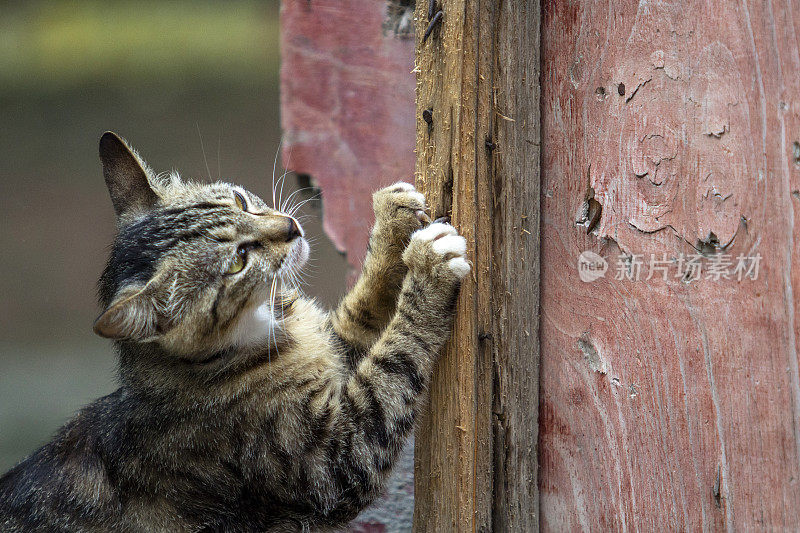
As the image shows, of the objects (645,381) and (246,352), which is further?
(246,352)

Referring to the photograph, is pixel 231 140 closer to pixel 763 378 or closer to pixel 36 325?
pixel 36 325

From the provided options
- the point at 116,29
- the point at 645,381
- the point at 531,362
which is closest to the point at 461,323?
the point at 531,362

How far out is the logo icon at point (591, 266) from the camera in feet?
5.27

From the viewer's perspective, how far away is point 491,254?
1689 mm

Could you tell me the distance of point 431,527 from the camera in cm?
177

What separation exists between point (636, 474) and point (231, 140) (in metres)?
4.19

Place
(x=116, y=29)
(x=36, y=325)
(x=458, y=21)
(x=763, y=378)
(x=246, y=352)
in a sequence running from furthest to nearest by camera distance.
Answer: (x=36, y=325)
(x=116, y=29)
(x=246, y=352)
(x=458, y=21)
(x=763, y=378)

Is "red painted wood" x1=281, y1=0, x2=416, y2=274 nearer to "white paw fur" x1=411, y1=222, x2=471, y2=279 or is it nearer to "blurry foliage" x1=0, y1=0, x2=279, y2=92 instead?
"blurry foliage" x1=0, y1=0, x2=279, y2=92

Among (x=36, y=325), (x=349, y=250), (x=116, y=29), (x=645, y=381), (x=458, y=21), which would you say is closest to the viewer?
(x=645, y=381)

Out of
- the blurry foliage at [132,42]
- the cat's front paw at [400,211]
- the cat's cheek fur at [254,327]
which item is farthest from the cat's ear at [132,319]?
the blurry foliage at [132,42]

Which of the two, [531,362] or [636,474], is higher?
[531,362]

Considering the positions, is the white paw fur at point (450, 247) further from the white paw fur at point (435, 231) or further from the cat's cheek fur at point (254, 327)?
the cat's cheek fur at point (254, 327)

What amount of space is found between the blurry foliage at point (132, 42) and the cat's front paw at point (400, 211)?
345cm

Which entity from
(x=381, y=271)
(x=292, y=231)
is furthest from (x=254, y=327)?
(x=381, y=271)
